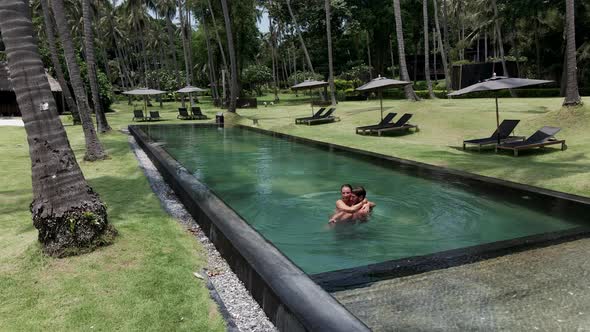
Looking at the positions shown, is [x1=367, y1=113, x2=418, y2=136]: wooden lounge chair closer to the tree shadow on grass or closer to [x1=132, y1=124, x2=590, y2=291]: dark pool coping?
the tree shadow on grass

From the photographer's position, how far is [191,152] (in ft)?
55.8

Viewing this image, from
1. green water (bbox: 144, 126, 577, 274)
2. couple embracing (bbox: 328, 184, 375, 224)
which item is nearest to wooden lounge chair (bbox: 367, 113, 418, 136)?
green water (bbox: 144, 126, 577, 274)

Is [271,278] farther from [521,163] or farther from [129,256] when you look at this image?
[521,163]

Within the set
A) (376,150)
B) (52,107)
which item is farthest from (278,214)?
(376,150)

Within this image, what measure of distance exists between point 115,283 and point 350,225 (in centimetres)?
420

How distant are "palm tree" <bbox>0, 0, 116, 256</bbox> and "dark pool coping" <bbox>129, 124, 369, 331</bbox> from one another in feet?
5.25

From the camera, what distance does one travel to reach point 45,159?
5.00 meters

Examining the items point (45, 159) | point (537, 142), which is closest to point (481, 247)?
point (45, 159)

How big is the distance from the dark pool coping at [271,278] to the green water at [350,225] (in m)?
1.16

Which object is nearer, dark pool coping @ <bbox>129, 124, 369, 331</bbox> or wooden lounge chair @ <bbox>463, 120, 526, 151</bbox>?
dark pool coping @ <bbox>129, 124, 369, 331</bbox>

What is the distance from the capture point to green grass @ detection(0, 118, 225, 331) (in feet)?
12.8

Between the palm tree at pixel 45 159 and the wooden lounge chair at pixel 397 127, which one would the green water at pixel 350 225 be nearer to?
the palm tree at pixel 45 159

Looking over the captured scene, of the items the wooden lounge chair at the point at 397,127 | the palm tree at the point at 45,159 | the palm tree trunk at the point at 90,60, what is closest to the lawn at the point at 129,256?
the palm tree at the point at 45,159

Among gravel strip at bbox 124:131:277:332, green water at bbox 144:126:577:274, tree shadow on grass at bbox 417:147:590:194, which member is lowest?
green water at bbox 144:126:577:274
